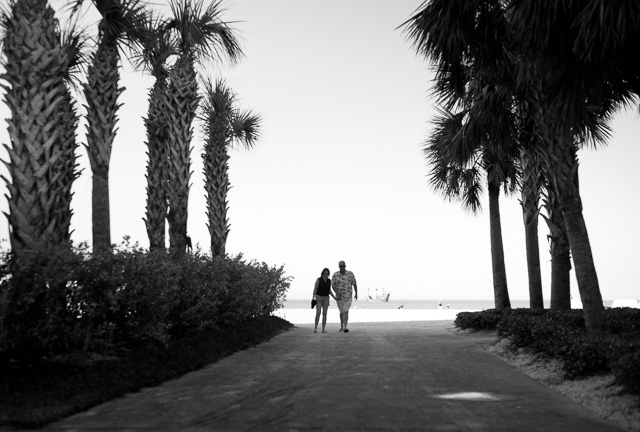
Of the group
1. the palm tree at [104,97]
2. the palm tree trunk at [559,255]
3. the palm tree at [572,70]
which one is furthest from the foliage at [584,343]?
the palm tree at [104,97]

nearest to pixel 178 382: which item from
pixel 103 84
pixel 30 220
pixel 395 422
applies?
pixel 30 220

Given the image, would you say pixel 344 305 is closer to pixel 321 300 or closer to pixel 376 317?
pixel 321 300

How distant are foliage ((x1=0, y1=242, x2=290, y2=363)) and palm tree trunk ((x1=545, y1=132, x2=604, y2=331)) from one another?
24.5ft

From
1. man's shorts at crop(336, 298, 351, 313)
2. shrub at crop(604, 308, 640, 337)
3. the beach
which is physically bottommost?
the beach

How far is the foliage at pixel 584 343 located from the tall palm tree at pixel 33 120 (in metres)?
8.08

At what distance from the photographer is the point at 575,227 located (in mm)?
11461

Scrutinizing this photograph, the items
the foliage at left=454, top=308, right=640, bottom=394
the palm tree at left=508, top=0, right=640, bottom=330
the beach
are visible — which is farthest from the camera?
the beach

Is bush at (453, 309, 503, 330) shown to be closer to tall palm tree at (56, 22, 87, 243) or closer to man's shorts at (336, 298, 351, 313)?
man's shorts at (336, 298, 351, 313)

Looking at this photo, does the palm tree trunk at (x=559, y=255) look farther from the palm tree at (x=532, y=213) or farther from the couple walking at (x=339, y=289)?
the couple walking at (x=339, y=289)

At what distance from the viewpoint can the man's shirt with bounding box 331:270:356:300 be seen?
1942cm

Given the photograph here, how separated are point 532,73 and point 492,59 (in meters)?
1.04

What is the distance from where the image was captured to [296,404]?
7.18 meters

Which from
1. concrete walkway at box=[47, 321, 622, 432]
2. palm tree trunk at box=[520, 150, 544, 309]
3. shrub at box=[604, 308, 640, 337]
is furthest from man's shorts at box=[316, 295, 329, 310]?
shrub at box=[604, 308, 640, 337]

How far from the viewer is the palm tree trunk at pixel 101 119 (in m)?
13.0
